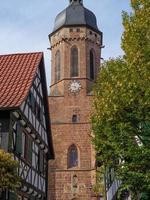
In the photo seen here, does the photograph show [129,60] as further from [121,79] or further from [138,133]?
[138,133]

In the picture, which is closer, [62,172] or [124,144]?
[124,144]

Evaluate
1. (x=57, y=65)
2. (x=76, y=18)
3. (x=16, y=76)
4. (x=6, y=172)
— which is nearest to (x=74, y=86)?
(x=57, y=65)

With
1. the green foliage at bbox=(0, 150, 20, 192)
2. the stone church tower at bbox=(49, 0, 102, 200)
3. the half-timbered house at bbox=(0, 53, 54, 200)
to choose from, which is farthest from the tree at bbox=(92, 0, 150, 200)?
the stone church tower at bbox=(49, 0, 102, 200)

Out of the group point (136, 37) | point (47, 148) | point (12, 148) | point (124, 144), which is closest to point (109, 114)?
point (124, 144)

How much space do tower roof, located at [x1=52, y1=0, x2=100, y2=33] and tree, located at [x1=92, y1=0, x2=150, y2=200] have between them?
A: 34406 millimetres

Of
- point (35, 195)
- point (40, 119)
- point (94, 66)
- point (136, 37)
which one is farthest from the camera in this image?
point (94, 66)

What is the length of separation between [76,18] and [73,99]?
9778 millimetres

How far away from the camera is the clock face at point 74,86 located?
47.7m

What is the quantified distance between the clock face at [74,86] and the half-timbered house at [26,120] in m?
20.9

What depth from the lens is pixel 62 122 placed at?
150 feet

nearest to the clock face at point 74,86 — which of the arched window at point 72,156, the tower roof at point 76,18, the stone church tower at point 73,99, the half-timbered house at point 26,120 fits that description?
the stone church tower at point 73,99

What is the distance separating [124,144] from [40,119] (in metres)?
9.47

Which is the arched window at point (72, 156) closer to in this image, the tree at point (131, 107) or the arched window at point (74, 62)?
the arched window at point (74, 62)

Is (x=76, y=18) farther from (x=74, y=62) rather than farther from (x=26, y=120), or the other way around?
(x=26, y=120)
